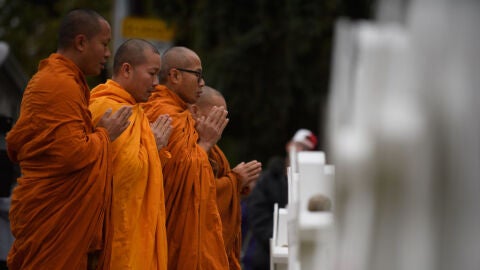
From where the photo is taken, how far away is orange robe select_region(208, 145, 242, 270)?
5.89 metres

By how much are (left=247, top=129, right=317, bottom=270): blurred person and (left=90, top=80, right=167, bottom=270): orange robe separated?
11.1ft

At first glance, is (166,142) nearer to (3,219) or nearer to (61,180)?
(61,180)

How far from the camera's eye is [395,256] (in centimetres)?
221

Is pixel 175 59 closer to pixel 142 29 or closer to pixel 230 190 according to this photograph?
pixel 230 190

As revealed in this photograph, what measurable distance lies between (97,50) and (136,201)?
76cm

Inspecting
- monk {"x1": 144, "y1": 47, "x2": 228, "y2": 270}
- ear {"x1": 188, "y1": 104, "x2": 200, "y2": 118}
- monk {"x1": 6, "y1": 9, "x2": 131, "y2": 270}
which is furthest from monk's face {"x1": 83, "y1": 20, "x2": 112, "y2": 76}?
ear {"x1": 188, "y1": 104, "x2": 200, "y2": 118}

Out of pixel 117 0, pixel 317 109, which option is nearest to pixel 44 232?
pixel 117 0

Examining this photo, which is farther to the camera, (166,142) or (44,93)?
(166,142)

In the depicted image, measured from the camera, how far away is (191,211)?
5430 mm

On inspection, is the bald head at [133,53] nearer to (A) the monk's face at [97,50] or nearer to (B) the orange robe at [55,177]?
(A) the monk's face at [97,50]

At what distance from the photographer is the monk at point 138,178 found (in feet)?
16.4

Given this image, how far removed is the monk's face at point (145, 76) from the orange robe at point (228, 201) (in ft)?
2.51

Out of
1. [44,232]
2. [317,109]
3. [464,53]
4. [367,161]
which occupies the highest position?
[464,53]

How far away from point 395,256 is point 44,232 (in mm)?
2737
